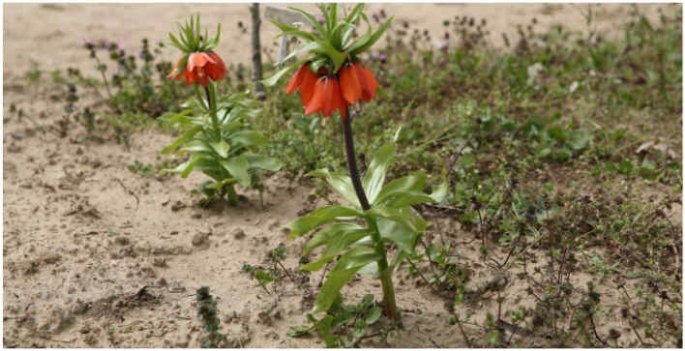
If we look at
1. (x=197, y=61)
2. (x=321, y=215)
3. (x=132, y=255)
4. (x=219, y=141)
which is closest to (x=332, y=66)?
(x=321, y=215)

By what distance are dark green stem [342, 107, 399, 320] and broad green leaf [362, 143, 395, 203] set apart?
0.36ft

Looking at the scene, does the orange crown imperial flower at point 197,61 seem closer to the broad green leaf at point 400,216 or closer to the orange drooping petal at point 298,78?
the orange drooping petal at point 298,78

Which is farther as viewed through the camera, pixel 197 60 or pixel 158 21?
pixel 158 21

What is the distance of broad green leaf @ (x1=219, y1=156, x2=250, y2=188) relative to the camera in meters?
3.75

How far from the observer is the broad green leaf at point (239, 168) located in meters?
3.75

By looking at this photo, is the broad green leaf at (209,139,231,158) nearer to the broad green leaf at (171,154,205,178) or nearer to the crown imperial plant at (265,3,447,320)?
the broad green leaf at (171,154,205,178)

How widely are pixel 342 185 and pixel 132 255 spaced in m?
1.45

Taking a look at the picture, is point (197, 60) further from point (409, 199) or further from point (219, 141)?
point (409, 199)

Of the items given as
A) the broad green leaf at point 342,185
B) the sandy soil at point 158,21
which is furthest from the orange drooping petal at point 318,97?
the sandy soil at point 158,21

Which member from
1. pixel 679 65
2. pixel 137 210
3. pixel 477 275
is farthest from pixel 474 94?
pixel 137 210

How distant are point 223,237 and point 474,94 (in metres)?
2.66

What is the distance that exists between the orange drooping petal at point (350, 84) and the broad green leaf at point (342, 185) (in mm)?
535

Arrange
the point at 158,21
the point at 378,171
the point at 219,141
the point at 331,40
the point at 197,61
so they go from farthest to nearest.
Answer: the point at 158,21 → the point at 219,141 → the point at 197,61 → the point at 378,171 → the point at 331,40

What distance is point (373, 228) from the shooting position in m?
2.83
